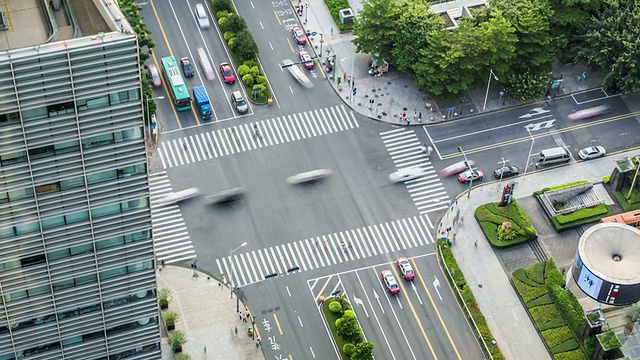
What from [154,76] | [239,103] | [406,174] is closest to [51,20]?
[239,103]

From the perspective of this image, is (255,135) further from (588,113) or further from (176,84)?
(588,113)

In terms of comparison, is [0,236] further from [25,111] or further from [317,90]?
[317,90]

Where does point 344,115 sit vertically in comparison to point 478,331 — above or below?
above

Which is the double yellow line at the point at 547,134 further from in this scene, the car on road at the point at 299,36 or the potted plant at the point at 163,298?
the potted plant at the point at 163,298

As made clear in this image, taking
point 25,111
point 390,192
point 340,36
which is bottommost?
point 25,111

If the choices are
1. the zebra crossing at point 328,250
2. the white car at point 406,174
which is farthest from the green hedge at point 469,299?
the white car at point 406,174

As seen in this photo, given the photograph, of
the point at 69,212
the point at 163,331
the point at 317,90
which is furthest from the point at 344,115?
the point at 69,212
